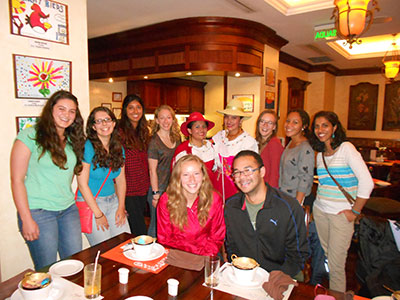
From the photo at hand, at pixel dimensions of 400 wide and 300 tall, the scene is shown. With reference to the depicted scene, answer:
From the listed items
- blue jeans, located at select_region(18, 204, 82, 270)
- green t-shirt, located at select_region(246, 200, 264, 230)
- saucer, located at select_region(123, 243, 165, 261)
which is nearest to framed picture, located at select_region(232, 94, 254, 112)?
green t-shirt, located at select_region(246, 200, 264, 230)

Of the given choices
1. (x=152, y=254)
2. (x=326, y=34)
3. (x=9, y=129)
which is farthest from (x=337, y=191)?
(x=9, y=129)

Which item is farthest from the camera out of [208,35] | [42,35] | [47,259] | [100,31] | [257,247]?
[100,31]

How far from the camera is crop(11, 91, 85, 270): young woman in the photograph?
178 centimetres

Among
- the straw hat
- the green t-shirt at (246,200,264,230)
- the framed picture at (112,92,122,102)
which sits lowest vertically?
the green t-shirt at (246,200,264,230)

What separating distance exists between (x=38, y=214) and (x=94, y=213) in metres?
0.40

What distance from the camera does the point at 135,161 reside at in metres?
2.79

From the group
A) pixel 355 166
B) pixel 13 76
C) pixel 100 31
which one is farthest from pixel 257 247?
pixel 100 31

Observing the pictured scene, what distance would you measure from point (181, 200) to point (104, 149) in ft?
2.68

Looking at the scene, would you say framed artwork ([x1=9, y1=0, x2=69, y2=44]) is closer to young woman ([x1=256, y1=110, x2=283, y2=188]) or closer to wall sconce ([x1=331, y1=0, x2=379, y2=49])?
young woman ([x1=256, y1=110, x2=283, y2=188])

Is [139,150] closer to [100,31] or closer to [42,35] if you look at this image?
[42,35]

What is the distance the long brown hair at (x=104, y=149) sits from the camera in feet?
7.29

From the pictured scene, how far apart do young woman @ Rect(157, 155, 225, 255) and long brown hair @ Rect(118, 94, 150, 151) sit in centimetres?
97

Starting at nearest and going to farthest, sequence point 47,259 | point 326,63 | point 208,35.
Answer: point 47,259, point 208,35, point 326,63

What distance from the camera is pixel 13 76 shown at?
2197 mm
